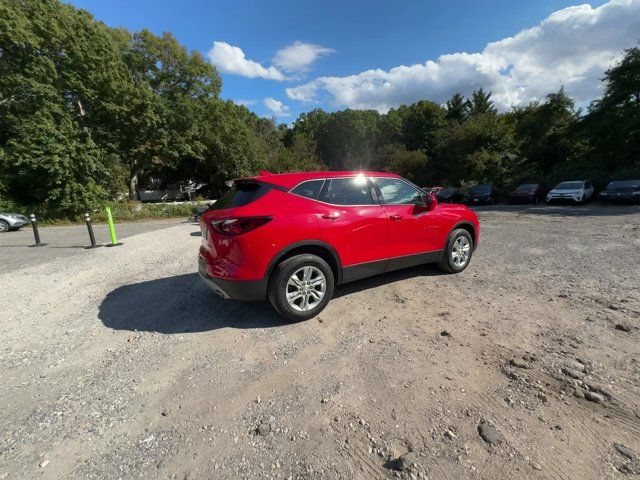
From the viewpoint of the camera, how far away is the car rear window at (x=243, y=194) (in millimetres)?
3541

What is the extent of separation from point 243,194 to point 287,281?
45.5 inches

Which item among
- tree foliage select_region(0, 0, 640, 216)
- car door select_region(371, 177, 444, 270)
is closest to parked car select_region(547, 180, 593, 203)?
tree foliage select_region(0, 0, 640, 216)

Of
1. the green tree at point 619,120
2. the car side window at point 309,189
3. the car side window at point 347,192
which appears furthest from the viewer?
the green tree at point 619,120

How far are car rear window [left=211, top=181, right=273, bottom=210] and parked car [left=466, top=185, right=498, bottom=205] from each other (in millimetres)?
23615

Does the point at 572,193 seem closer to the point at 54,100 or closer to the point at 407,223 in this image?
the point at 407,223

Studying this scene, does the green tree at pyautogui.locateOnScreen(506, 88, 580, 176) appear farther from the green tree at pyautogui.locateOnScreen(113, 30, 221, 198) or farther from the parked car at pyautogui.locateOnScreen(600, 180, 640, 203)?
the green tree at pyautogui.locateOnScreen(113, 30, 221, 198)

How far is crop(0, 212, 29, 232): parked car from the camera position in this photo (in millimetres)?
14078

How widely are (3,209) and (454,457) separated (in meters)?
22.5

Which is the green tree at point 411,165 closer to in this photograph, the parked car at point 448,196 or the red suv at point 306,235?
the parked car at point 448,196

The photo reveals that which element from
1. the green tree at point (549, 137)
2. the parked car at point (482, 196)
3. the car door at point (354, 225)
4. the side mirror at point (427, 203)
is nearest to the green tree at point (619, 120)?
the green tree at point (549, 137)

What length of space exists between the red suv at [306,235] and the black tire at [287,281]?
0.01 m

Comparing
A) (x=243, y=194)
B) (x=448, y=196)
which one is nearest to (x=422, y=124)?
(x=448, y=196)

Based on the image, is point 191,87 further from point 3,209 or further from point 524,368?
point 524,368

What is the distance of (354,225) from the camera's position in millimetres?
3863
